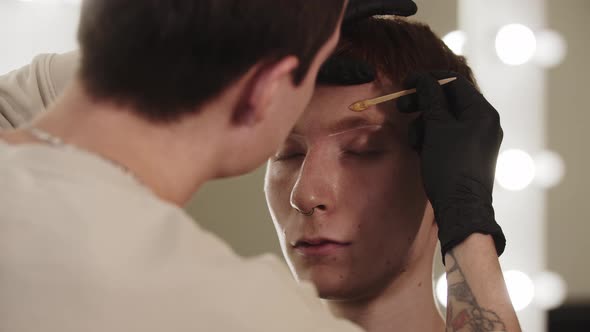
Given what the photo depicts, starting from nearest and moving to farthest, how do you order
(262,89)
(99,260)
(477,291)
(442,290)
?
(99,260)
(262,89)
(477,291)
(442,290)

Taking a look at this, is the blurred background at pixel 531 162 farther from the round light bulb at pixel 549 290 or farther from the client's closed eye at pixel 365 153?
the client's closed eye at pixel 365 153

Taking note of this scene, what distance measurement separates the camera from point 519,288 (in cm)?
183

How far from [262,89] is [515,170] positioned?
1.29 m

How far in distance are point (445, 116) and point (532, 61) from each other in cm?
89

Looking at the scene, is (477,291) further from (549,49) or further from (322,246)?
(549,49)

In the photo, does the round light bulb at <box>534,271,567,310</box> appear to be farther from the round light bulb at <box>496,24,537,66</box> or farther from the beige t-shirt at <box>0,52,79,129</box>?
the beige t-shirt at <box>0,52,79,129</box>

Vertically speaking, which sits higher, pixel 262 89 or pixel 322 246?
pixel 262 89

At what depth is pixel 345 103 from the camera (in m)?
1.16

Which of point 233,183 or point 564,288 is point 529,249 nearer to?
point 564,288

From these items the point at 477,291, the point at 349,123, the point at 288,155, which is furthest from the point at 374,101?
the point at 477,291

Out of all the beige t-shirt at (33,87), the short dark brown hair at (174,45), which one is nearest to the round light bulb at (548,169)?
the beige t-shirt at (33,87)

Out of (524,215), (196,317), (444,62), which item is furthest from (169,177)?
(524,215)

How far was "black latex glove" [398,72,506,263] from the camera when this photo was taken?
1054mm

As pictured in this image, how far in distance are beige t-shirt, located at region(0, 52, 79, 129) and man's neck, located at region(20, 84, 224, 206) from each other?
396mm
